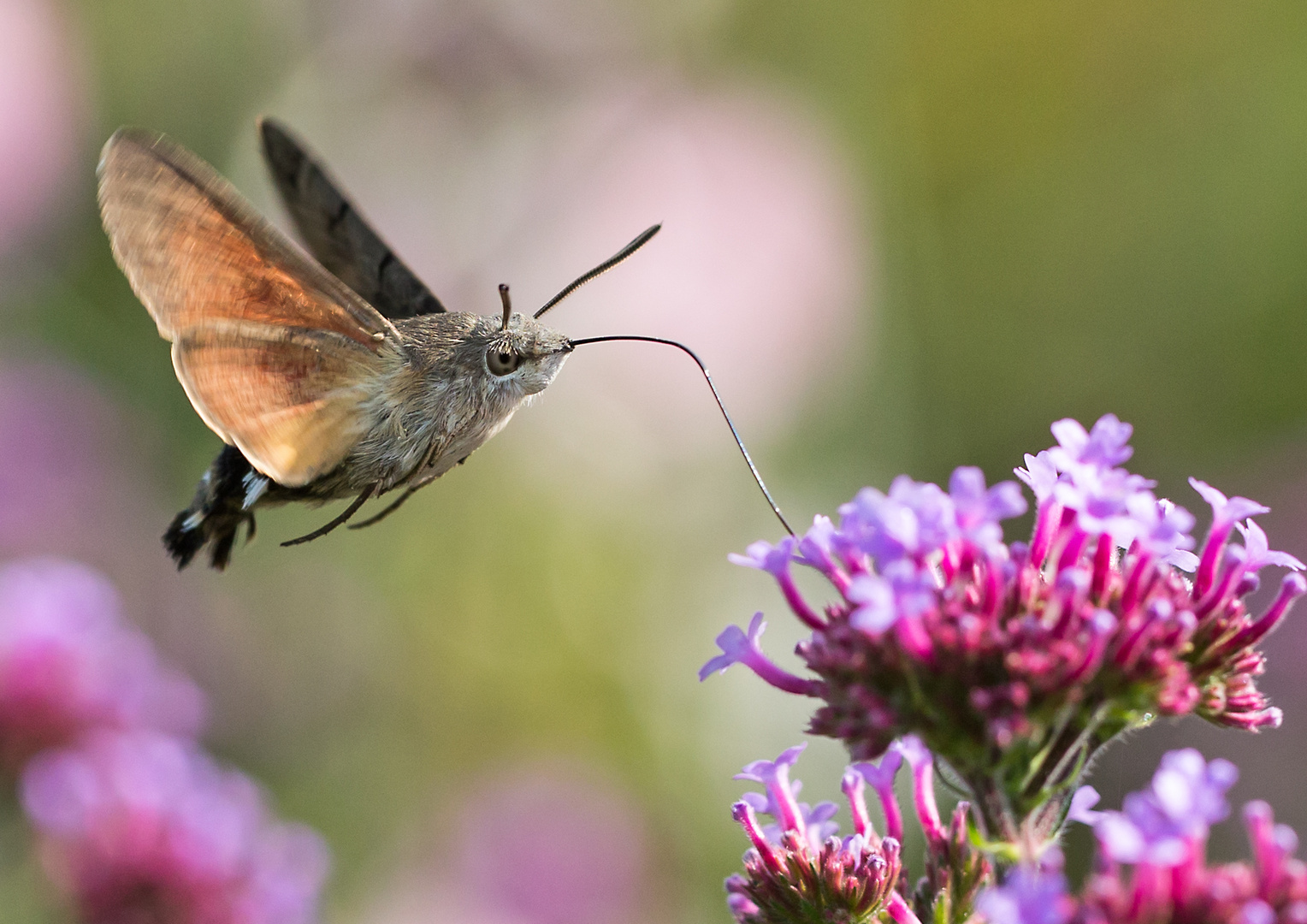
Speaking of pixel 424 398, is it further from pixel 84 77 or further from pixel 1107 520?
pixel 84 77

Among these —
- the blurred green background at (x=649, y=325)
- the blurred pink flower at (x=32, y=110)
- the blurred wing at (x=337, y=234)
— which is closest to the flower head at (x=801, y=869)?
the blurred wing at (x=337, y=234)

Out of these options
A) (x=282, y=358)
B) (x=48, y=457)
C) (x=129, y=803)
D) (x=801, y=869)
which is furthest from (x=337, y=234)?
(x=48, y=457)

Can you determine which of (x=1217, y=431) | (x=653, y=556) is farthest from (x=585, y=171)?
(x=1217, y=431)

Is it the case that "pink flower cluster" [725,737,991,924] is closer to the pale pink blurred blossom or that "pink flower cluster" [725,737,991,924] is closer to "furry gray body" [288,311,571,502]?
"furry gray body" [288,311,571,502]

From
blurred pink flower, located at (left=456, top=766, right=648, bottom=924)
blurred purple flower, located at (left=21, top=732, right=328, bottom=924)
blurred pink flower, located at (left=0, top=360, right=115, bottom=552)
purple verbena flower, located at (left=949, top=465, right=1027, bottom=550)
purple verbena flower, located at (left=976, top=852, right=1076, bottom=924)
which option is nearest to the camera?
purple verbena flower, located at (left=976, top=852, right=1076, bottom=924)

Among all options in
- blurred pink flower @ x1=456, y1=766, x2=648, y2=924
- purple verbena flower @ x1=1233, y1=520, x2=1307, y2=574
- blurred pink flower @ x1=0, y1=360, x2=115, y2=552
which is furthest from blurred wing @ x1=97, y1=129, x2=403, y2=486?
blurred pink flower @ x1=0, y1=360, x2=115, y2=552

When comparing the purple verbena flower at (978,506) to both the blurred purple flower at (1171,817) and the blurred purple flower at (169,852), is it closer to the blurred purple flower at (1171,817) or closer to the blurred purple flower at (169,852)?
the blurred purple flower at (1171,817)
